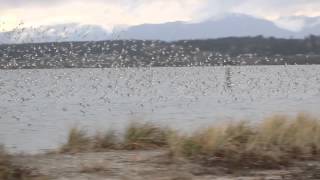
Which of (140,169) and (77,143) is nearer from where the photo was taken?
(140,169)

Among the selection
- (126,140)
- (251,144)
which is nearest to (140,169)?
(251,144)

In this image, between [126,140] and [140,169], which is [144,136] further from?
[140,169]

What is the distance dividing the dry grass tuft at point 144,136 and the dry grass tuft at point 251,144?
43.1 inches

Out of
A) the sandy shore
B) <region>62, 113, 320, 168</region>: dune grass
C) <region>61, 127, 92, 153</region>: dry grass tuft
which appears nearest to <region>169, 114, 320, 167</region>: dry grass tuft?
<region>62, 113, 320, 168</region>: dune grass

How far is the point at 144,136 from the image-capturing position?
12.5m

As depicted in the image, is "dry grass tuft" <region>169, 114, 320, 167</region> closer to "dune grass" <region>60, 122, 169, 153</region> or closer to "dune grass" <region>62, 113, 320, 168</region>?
"dune grass" <region>62, 113, 320, 168</region>

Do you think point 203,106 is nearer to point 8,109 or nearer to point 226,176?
point 8,109

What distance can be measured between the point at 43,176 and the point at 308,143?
498 cm

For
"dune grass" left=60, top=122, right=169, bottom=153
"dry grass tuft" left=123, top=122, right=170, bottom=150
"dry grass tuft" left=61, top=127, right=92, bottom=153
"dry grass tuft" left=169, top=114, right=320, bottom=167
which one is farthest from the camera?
"dry grass tuft" left=123, top=122, right=170, bottom=150

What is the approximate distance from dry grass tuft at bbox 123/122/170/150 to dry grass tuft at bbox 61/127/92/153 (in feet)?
2.30

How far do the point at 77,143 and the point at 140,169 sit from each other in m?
3.03

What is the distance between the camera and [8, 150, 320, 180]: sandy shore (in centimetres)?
898

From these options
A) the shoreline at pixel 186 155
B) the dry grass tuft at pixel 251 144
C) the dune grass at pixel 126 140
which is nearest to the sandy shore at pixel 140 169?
the shoreline at pixel 186 155

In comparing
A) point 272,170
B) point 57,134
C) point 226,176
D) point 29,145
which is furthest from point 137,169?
point 57,134
